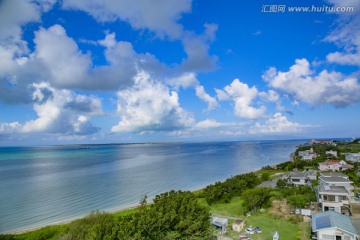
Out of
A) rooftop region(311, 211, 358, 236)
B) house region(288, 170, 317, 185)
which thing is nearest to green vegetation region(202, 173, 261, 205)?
house region(288, 170, 317, 185)

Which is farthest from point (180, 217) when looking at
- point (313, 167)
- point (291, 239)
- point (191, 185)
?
point (313, 167)

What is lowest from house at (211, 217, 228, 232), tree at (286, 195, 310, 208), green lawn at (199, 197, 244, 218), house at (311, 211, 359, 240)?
green lawn at (199, 197, 244, 218)

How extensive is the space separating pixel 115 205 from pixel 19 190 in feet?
70.6

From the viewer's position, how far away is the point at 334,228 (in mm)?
17859

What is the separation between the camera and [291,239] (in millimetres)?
19953

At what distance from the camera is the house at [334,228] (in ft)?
57.8

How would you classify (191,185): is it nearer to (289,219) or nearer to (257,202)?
(257,202)

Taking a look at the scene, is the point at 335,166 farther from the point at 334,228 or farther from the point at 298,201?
the point at 334,228

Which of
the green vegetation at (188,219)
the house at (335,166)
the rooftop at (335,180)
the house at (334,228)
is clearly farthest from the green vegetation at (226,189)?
the house at (335,166)

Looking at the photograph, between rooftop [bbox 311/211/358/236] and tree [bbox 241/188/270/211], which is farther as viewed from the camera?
tree [bbox 241/188/270/211]

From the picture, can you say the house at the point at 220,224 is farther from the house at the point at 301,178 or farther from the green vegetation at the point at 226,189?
the house at the point at 301,178

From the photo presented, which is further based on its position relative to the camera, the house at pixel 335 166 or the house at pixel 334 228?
the house at pixel 335 166

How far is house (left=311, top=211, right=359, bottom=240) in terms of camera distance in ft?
57.8

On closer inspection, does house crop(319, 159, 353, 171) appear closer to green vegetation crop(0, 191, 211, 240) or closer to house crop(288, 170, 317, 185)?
house crop(288, 170, 317, 185)
